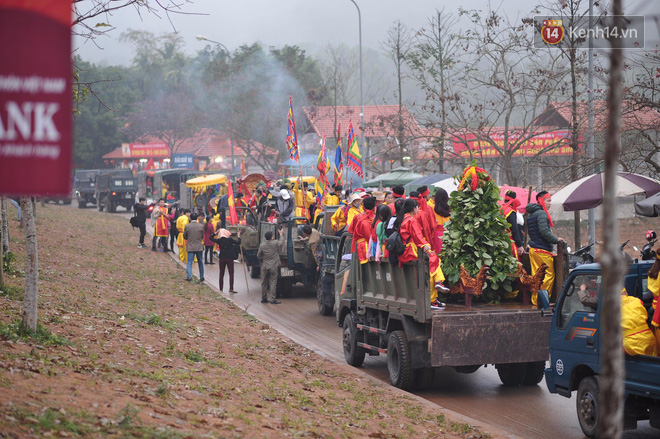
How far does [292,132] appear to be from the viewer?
26.9 metres

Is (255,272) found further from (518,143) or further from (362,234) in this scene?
(362,234)

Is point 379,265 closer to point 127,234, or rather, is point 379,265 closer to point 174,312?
point 174,312

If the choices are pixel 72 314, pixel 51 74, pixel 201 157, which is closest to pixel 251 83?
pixel 201 157

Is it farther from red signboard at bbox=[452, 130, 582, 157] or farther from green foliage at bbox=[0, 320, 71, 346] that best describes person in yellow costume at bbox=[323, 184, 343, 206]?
green foliage at bbox=[0, 320, 71, 346]

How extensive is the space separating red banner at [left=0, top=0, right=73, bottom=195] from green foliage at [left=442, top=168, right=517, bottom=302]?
22.7 feet

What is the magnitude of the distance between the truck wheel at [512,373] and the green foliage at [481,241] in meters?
0.90

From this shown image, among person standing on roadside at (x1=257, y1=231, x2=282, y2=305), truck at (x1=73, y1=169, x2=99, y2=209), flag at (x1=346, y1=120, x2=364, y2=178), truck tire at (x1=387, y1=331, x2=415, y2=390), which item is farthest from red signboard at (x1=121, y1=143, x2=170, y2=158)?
truck tire at (x1=387, y1=331, x2=415, y2=390)

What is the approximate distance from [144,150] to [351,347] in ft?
245

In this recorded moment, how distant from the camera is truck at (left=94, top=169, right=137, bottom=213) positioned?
53844 mm

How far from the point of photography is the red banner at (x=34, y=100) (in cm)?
489

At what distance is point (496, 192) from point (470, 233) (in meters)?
0.67

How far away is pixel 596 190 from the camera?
14977mm

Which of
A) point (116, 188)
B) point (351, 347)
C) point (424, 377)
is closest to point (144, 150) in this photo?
point (116, 188)

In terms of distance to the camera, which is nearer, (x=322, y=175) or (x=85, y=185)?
(x=322, y=175)
